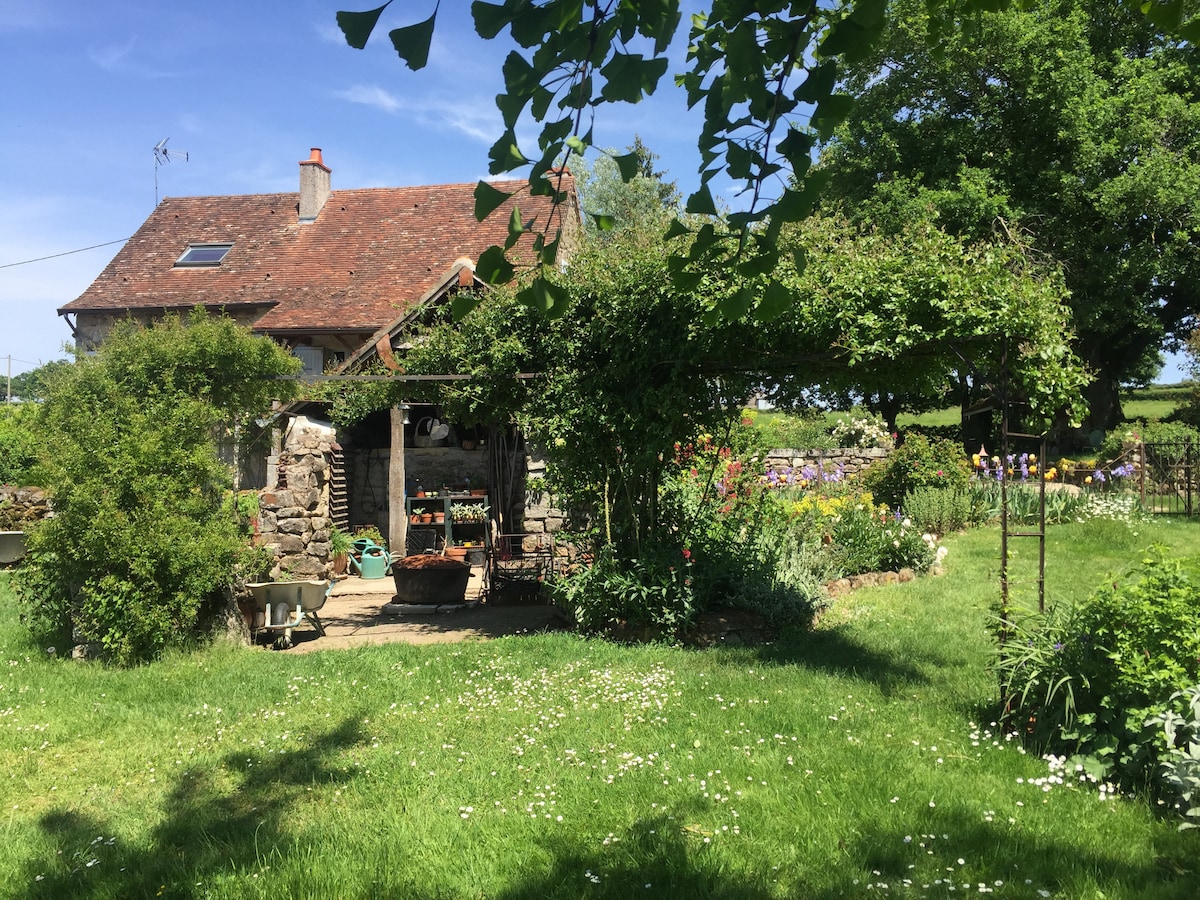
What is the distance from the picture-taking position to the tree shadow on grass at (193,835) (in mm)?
3184

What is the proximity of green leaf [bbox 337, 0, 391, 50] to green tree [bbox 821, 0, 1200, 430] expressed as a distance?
1663 cm

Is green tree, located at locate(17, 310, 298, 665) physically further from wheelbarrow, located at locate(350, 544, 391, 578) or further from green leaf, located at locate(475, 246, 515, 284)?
green leaf, located at locate(475, 246, 515, 284)

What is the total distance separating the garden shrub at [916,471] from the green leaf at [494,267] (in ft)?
36.7

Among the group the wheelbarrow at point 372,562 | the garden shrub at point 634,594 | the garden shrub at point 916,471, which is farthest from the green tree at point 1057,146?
the garden shrub at point 634,594

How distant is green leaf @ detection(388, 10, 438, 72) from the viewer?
1814 millimetres

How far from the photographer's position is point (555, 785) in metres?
4.00

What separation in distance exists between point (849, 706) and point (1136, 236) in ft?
59.1

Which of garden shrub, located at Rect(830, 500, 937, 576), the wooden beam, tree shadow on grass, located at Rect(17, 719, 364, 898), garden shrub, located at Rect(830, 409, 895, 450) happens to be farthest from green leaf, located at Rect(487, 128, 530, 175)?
garden shrub, located at Rect(830, 409, 895, 450)

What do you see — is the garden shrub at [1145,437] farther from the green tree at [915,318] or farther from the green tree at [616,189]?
the green tree at [616,189]

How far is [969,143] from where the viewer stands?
1936cm

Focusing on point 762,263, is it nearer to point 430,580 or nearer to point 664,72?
point 664,72

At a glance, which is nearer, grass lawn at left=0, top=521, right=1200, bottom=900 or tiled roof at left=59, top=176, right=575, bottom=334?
grass lawn at left=0, top=521, right=1200, bottom=900

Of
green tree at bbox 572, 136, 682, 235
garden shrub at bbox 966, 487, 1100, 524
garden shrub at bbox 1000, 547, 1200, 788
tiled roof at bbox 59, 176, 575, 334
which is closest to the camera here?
garden shrub at bbox 1000, 547, 1200, 788

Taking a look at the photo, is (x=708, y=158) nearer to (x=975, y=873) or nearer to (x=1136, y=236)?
(x=975, y=873)
